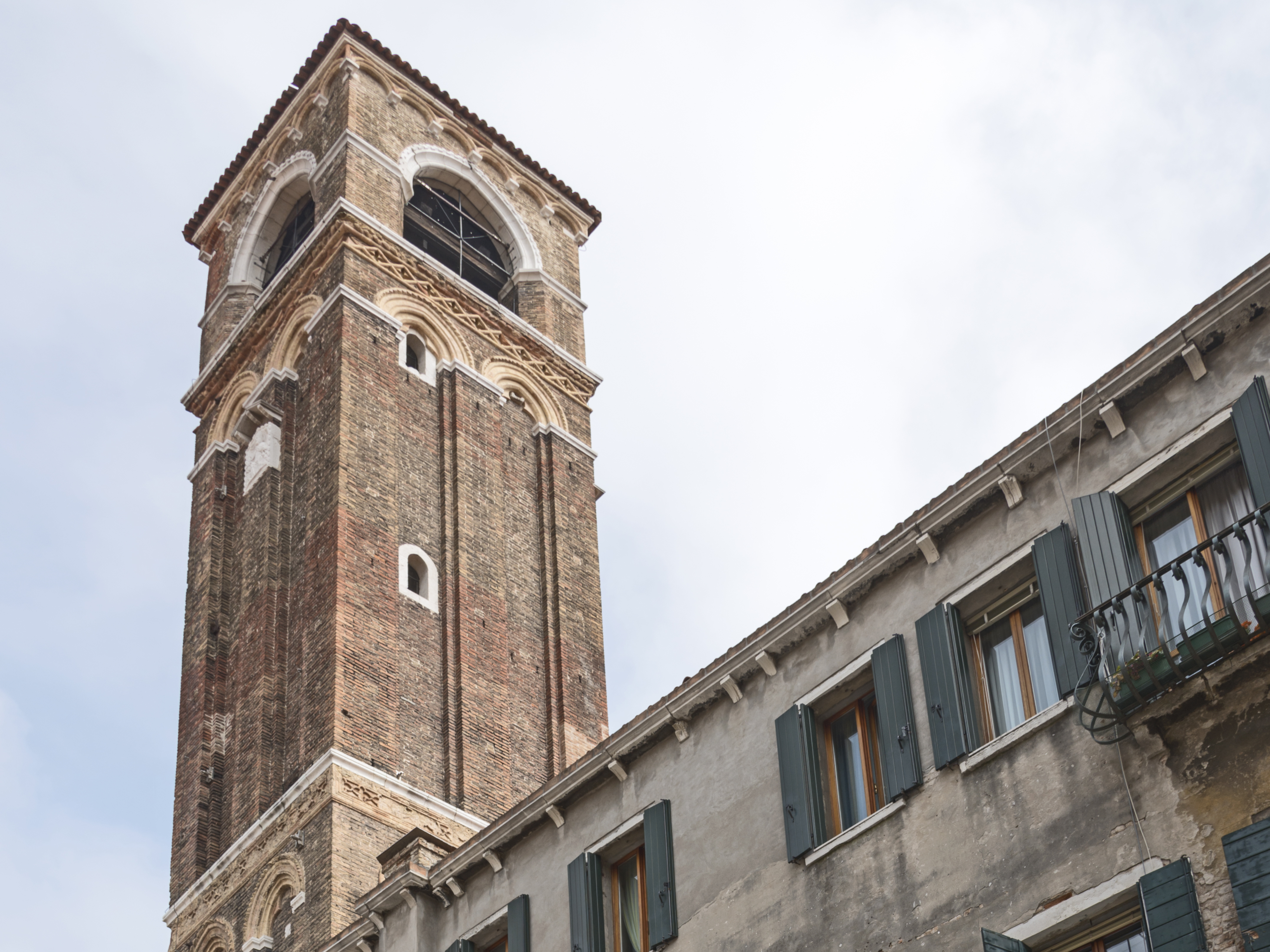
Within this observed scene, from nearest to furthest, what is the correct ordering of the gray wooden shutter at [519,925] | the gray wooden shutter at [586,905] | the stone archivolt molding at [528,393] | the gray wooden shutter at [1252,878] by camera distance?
the gray wooden shutter at [1252,878]
the gray wooden shutter at [586,905]
the gray wooden shutter at [519,925]
the stone archivolt molding at [528,393]

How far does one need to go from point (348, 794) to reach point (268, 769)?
349 cm

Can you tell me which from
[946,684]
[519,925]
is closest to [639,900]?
[519,925]

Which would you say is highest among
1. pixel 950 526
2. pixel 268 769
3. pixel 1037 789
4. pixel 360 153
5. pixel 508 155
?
pixel 508 155

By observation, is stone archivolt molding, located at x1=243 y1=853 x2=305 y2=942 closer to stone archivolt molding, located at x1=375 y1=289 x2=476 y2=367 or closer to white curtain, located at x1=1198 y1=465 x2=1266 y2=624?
stone archivolt molding, located at x1=375 y1=289 x2=476 y2=367

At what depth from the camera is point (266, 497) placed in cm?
3903

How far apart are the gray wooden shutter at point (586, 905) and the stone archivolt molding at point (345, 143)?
27.5 m

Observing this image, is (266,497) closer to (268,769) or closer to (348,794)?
(268,769)

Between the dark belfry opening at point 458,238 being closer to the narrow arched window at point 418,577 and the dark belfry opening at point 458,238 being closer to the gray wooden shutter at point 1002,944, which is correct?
the narrow arched window at point 418,577

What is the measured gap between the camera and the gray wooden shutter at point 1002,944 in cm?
1377

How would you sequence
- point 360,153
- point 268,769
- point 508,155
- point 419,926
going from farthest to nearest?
point 508,155, point 360,153, point 268,769, point 419,926

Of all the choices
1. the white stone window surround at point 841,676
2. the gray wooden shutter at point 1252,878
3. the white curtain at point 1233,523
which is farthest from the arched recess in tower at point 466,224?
the gray wooden shutter at point 1252,878

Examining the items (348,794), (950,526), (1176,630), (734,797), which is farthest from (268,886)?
(1176,630)

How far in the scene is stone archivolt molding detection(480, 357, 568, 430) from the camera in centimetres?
4203

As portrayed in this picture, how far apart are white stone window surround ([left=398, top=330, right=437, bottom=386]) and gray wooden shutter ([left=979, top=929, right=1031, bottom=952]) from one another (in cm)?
2732
